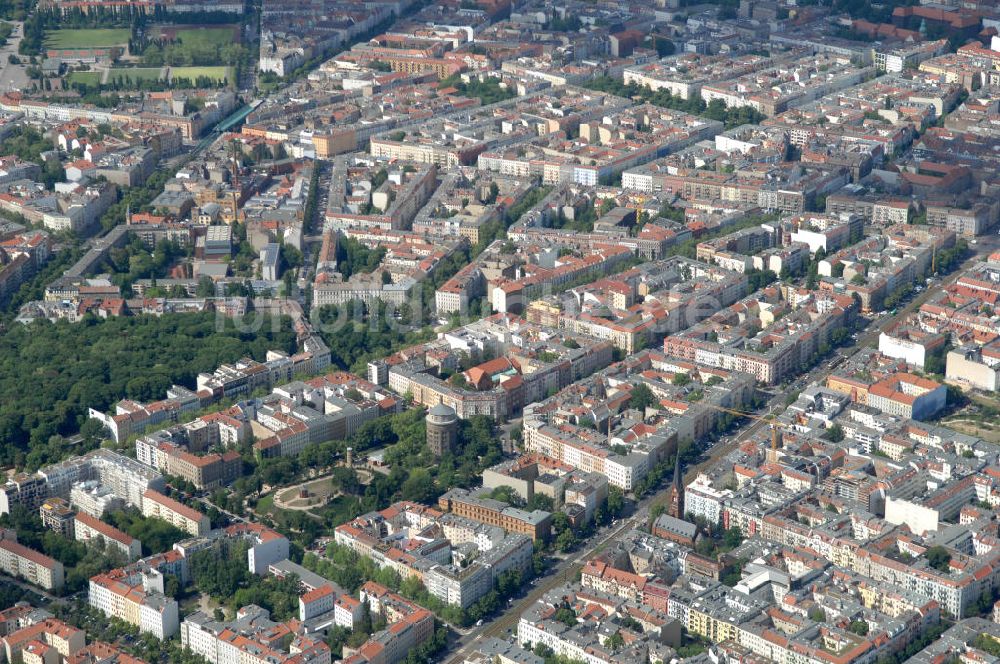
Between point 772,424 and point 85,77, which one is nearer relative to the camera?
point 772,424

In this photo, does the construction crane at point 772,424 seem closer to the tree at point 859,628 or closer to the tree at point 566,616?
the tree at point 859,628

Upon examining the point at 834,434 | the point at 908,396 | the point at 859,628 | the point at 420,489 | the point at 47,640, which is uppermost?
the point at 908,396

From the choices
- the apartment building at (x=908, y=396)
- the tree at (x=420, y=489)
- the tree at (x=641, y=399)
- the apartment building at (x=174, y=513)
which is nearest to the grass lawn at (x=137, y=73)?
the tree at (x=641, y=399)

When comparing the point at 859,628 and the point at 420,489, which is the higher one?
the point at 859,628

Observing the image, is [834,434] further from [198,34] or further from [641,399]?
[198,34]

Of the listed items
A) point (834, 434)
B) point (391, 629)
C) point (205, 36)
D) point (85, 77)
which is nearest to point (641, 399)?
point (834, 434)

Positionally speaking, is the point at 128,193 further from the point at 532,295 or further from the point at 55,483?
the point at 55,483
